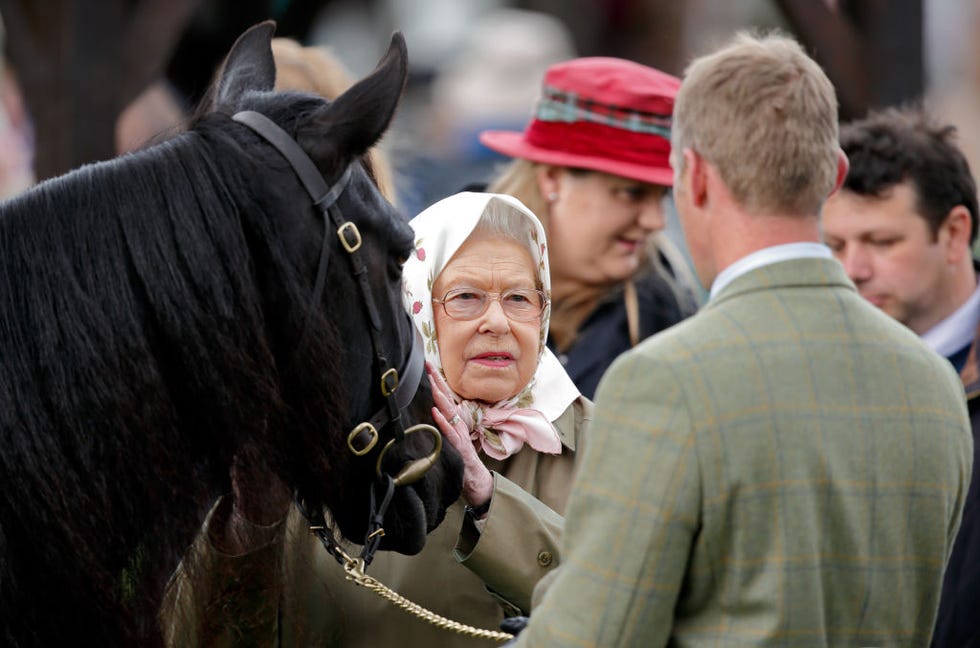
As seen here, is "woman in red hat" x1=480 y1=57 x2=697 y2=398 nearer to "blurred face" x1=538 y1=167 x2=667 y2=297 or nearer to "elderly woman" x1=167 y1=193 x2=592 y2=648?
"blurred face" x1=538 y1=167 x2=667 y2=297

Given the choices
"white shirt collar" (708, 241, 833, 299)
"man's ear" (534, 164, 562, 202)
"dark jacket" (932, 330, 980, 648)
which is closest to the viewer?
"white shirt collar" (708, 241, 833, 299)

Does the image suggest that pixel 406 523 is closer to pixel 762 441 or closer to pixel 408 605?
pixel 408 605

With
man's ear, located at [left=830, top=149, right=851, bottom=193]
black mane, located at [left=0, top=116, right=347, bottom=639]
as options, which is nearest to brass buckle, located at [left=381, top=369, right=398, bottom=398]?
black mane, located at [left=0, top=116, right=347, bottom=639]

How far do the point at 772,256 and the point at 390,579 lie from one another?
44.2 inches

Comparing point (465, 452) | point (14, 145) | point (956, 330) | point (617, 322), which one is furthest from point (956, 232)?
point (14, 145)

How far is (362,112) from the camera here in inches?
89.4

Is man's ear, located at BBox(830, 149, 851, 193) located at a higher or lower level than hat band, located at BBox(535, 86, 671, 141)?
higher

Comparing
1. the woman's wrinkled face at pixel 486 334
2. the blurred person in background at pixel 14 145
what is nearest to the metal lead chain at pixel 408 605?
the woman's wrinkled face at pixel 486 334

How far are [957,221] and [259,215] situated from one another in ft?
8.26

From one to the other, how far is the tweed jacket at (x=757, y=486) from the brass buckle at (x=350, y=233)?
0.57 m

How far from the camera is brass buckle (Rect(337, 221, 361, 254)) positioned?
227 centimetres

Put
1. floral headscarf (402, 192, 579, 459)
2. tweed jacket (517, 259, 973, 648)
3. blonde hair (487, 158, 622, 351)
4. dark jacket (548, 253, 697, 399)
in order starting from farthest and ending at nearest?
blonde hair (487, 158, 622, 351) < dark jacket (548, 253, 697, 399) < floral headscarf (402, 192, 579, 459) < tweed jacket (517, 259, 973, 648)

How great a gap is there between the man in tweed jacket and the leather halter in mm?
559

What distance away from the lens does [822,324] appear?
1932mm
